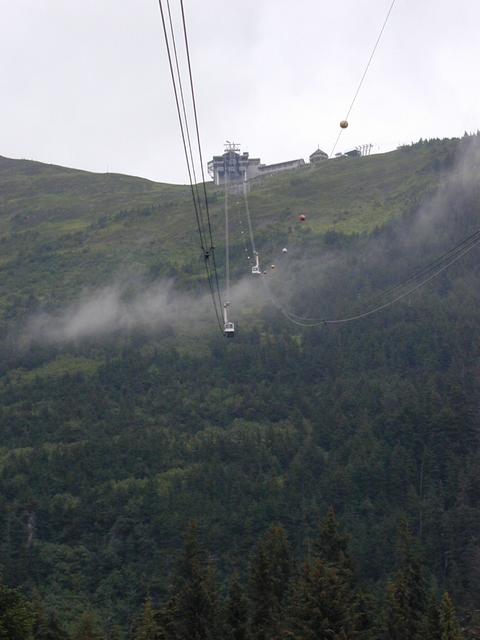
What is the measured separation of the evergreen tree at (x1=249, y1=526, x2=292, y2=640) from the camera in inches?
2098

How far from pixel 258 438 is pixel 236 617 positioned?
143ft

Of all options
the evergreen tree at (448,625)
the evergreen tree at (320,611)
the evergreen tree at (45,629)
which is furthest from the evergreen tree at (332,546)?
the evergreen tree at (45,629)

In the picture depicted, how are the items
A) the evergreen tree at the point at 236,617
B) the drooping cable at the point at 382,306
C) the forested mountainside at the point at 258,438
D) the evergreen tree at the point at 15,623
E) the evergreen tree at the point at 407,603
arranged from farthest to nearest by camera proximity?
the drooping cable at the point at 382,306 < the forested mountainside at the point at 258,438 < the evergreen tree at the point at 236,617 < the evergreen tree at the point at 407,603 < the evergreen tree at the point at 15,623

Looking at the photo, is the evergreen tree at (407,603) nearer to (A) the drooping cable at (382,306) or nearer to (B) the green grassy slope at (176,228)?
(A) the drooping cable at (382,306)

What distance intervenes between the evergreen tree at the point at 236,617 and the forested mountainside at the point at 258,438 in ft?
0.40

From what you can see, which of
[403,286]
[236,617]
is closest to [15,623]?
[236,617]

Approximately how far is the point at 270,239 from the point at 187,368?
45.4 meters

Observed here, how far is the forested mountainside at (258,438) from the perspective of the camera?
57.7 meters

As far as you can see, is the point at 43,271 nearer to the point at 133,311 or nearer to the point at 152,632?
the point at 133,311

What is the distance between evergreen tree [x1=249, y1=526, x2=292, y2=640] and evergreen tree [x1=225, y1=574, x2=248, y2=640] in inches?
29.4

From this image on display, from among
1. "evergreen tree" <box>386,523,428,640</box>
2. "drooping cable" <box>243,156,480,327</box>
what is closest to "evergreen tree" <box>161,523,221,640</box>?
"evergreen tree" <box>386,523,428,640</box>

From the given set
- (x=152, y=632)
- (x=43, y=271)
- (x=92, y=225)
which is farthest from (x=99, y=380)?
(x=92, y=225)

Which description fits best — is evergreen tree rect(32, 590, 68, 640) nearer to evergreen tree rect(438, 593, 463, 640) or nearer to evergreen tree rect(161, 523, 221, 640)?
evergreen tree rect(161, 523, 221, 640)

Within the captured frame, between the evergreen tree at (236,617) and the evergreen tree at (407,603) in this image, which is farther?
the evergreen tree at (236,617)
